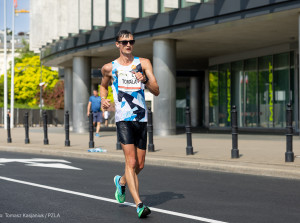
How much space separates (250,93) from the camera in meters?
31.9

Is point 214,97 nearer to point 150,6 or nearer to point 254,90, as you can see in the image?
point 254,90

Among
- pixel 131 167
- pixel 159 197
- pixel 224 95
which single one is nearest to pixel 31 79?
pixel 224 95

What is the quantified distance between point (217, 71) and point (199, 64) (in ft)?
9.13

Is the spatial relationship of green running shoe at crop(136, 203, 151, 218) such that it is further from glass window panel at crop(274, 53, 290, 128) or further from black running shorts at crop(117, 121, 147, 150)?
glass window panel at crop(274, 53, 290, 128)

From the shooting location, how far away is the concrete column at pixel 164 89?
24.4 m

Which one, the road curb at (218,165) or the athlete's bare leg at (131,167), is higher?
the athlete's bare leg at (131,167)

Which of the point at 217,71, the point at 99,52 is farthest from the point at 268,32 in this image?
the point at 217,71

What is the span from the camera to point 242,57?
105 feet

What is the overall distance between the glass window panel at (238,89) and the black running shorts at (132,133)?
26282mm

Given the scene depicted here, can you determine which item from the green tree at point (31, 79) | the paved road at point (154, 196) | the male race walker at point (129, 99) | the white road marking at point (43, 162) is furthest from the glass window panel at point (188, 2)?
the green tree at point (31, 79)

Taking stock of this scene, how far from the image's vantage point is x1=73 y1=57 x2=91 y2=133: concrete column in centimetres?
2983

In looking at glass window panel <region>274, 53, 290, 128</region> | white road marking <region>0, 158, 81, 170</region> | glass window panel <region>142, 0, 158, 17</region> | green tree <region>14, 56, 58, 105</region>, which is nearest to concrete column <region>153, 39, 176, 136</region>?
glass window panel <region>142, 0, 158, 17</region>

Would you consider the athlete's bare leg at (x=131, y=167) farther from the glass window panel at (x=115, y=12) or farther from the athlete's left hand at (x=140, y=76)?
the glass window panel at (x=115, y=12)

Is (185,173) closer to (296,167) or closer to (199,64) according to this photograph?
(296,167)
